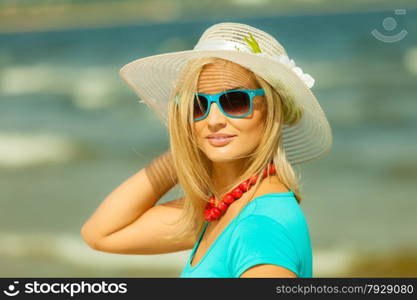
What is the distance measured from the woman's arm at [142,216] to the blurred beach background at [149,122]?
325 centimetres

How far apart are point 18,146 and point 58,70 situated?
862mm

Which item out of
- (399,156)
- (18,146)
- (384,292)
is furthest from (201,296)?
(18,146)

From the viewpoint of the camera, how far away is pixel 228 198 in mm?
1920

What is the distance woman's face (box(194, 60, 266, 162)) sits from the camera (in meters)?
1.86

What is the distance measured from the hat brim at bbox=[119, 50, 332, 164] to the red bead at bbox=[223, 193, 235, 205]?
12.6 inches

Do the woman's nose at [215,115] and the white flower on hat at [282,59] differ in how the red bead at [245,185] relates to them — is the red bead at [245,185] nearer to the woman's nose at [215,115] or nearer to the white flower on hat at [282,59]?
the woman's nose at [215,115]

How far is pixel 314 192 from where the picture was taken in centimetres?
588

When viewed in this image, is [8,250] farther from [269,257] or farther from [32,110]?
[269,257]

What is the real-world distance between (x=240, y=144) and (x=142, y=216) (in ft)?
1.76

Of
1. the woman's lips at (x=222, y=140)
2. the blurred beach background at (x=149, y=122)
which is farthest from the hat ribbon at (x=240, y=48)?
the blurred beach background at (x=149, y=122)

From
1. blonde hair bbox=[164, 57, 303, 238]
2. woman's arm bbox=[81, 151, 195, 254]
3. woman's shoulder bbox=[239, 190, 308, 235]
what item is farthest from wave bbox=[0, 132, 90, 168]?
woman's shoulder bbox=[239, 190, 308, 235]

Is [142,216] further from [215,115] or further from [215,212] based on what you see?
[215,115]

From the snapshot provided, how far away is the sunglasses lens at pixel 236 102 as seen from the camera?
1.85 m

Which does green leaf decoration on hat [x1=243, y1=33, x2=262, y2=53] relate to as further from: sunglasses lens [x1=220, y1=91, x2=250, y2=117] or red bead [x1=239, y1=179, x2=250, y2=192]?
red bead [x1=239, y1=179, x2=250, y2=192]
